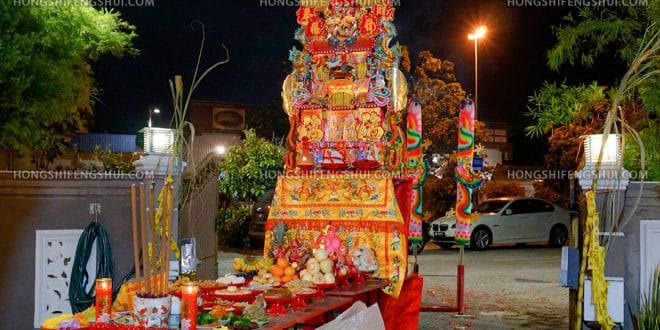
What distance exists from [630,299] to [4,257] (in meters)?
5.18

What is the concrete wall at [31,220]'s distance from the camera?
5508mm

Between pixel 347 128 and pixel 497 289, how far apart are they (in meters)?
3.85

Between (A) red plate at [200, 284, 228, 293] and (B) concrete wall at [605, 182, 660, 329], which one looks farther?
(B) concrete wall at [605, 182, 660, 329]

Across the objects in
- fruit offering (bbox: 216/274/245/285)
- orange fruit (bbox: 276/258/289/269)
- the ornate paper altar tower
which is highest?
the ornate paper altar tower

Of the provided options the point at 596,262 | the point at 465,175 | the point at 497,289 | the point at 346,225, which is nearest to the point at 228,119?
the point at 497,289

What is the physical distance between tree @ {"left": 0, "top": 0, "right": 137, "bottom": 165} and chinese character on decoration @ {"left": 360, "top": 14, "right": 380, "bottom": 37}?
280cm

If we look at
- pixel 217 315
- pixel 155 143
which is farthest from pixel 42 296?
pixel 217 315

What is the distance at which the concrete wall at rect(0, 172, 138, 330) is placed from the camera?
5508 millimetres

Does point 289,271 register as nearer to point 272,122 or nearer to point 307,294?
point 307,294

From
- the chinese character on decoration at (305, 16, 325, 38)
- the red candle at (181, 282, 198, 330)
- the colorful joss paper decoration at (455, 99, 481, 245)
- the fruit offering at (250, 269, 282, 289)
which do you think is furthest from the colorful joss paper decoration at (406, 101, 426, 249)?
the red candle at (181, 282, 198, 330)

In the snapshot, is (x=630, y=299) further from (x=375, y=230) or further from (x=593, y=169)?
(x=375, y=230)

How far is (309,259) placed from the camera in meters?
6.36

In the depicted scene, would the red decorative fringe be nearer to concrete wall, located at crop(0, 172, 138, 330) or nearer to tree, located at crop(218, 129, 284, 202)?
concrete wall, located at crop(0, 172, 138, 330)

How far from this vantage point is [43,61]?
586 cm
